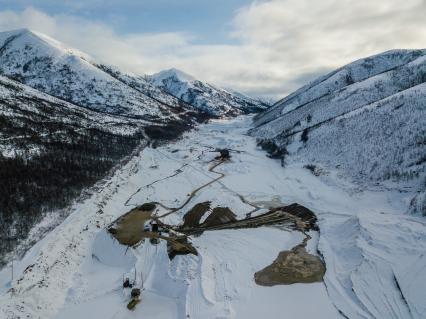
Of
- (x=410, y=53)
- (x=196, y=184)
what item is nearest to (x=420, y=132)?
(x=196, y=184)

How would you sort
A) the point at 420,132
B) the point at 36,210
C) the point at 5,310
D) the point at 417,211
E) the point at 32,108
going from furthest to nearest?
the point at 32,108 < the point at 420,132 < the point at 36,210 < the point at 417,211 < the point at 5,310

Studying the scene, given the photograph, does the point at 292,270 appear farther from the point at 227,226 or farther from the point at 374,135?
the point at 374,135

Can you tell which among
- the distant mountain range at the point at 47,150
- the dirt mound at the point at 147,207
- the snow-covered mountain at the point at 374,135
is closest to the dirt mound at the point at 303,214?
the snow-covered mountain at the point at 374,135

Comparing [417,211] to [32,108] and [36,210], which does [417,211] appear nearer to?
[36,210]

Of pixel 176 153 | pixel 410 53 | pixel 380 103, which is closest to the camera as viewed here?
pixel 380 103

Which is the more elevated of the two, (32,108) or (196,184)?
(32,108)

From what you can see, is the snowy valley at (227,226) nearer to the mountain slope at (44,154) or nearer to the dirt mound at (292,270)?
the dirt mound at (292,270)

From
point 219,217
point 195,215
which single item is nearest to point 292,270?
point 219,217
